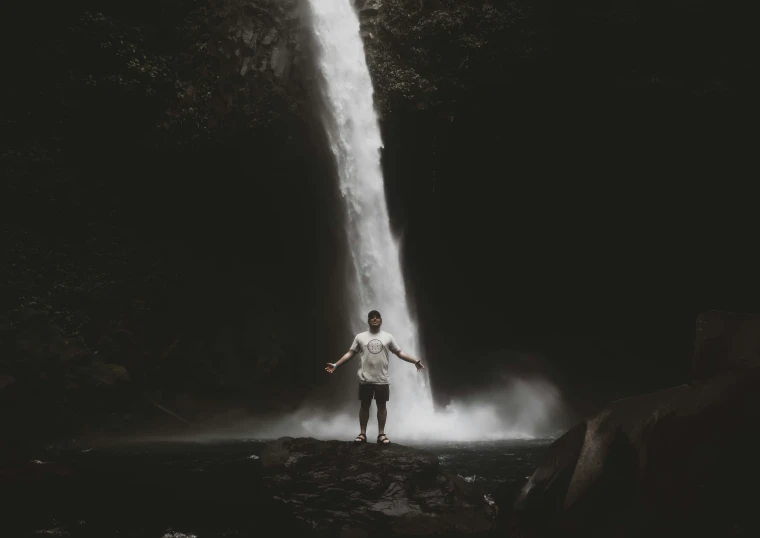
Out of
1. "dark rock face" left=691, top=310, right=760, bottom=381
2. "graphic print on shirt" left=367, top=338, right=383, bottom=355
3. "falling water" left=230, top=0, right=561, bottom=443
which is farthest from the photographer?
"falling water" left=230, top=0, right=561, bottom=443

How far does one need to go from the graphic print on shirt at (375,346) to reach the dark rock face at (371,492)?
970 millimetres

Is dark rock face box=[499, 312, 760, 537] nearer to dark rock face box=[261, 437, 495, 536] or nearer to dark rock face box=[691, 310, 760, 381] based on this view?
dark rock face box=[691, 310, 760, 381]

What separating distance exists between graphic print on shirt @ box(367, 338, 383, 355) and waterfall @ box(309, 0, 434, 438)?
821cm

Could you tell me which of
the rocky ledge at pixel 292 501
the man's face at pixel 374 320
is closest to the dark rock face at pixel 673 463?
the rocky ledge at pixel 292 501

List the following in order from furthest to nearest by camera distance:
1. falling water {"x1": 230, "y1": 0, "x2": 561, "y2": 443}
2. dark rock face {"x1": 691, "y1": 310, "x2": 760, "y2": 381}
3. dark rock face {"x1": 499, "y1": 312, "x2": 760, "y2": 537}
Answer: falling water {"x1": 230, "y1": 0, "x2": 561, "y2": 443}, dark rock face {"x1": 691, "y1": 310, "x2": 760, "y2": 381}, dark rock face {"x1": 499, "y1": 312, "x2": 760, "y2": 537}

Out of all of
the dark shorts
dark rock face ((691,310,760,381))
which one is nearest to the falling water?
the dark shorts

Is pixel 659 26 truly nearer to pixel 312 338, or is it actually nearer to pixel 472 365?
pixel 472 365

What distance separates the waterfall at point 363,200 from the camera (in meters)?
14.7

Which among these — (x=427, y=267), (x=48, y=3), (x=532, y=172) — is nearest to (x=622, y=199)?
(x=532, y=172)

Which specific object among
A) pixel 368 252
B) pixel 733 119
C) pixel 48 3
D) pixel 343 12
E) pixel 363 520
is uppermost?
pixel 343 12

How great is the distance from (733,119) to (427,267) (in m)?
8.90

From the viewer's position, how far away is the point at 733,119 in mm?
15312

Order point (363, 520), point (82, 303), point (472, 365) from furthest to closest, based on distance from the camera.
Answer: point (472, 365), point (82, 303), point (363, 520)

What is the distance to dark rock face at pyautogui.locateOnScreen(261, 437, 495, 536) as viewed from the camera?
540cm
